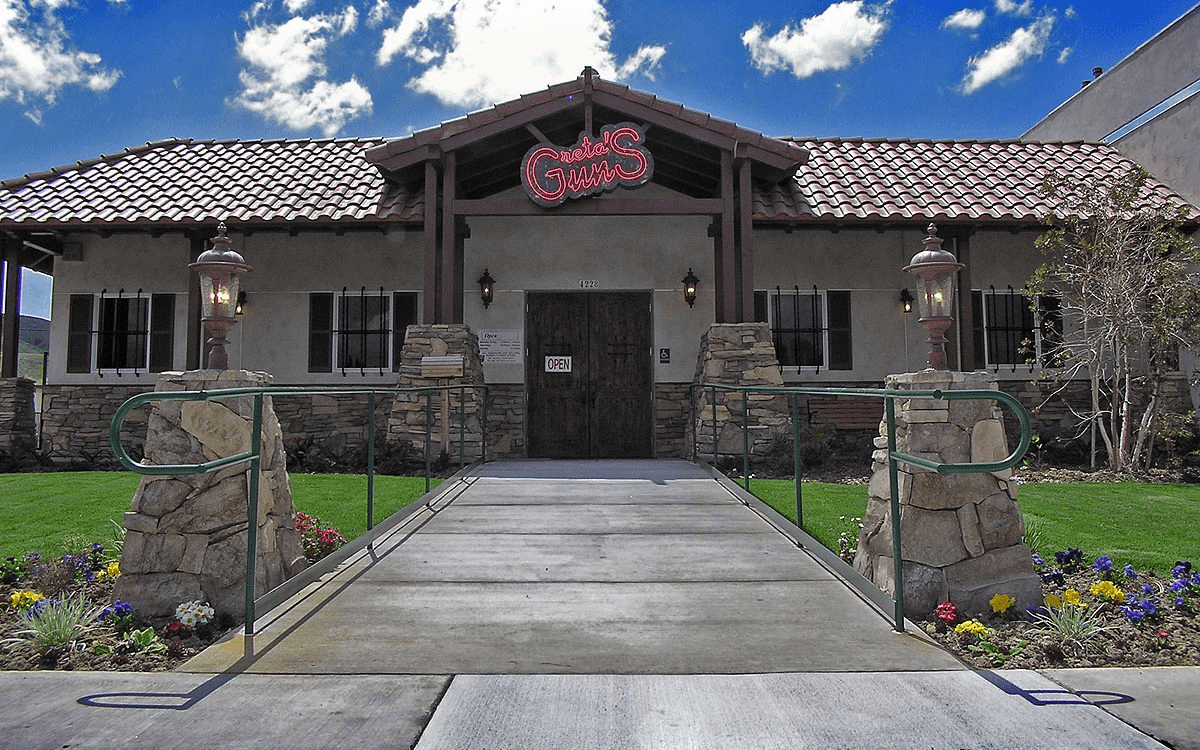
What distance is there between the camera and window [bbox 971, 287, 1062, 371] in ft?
38.5

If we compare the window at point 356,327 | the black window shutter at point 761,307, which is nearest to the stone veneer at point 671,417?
the black window shutter at point 761,307

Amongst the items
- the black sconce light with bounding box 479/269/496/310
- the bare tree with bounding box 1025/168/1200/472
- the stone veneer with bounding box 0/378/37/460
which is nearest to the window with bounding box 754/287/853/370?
the bare tree with bounding box 1025/168/1200/472

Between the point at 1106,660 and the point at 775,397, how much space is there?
6.57m

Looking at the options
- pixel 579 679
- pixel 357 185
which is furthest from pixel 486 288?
pixel 579 679

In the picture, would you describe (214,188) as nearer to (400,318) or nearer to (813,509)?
(400,318)

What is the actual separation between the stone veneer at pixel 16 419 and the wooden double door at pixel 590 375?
7.73 m

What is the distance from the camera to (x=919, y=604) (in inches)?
162

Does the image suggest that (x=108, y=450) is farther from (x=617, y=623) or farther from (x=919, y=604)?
(x=919, y=604)

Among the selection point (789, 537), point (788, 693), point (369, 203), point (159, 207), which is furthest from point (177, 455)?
point (159, 207)

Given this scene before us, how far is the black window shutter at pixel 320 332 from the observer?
38.8 feet

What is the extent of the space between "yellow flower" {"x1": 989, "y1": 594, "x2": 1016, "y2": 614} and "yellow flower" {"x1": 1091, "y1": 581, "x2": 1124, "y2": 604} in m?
0.68

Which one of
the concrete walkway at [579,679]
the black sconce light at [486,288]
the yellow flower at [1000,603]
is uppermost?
the black sconce light at [486,288]

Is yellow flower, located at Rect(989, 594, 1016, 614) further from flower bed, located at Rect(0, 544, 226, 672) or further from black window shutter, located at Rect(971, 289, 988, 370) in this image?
black window shutter, located at Rect(971, 289, 988, 370)

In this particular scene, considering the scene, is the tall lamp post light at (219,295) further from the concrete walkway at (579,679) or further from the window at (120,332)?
the window at (120,332)
